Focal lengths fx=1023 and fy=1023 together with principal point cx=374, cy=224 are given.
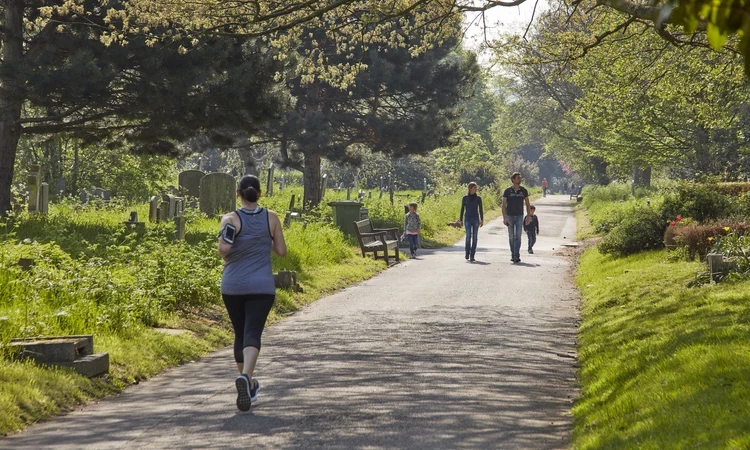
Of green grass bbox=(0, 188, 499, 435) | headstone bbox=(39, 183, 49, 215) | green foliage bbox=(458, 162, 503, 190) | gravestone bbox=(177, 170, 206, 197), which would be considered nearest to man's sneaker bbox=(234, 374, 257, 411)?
green grass bbox=(0, 188, 499, 435)

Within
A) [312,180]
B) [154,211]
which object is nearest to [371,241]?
[154,211]

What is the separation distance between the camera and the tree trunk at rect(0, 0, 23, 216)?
20016 mm

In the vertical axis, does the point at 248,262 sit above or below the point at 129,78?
below

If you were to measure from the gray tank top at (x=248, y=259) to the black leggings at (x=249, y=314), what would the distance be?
0.19 feet

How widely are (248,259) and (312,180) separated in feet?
94.2

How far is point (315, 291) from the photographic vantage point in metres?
17.1

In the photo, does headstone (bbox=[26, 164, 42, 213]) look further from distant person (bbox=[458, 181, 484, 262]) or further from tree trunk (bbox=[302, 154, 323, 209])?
tree trunk (bbox=[302, 154, 323, 209])

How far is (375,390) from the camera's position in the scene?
8539mm

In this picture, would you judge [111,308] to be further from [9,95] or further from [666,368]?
[9,95]

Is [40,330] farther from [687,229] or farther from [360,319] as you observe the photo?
[687,229]

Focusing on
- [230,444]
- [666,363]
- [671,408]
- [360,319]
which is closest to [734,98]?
[360,319]

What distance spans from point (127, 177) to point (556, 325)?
27.0 meters

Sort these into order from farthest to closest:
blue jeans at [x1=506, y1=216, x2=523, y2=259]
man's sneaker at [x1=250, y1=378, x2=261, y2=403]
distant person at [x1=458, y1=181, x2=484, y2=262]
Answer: distant person at [x1=458, y1=181, x2=484, y2=262] → blue jeans at [x1=506, y1=216, x2=523, y2=259] → man's sneaker at [x1=250, y1=378, x2=261, y2=403]

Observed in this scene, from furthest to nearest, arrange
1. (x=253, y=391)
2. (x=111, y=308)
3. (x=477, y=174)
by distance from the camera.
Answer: (x=477, y=174), (x=111, y=308), (x=253, y=391)
